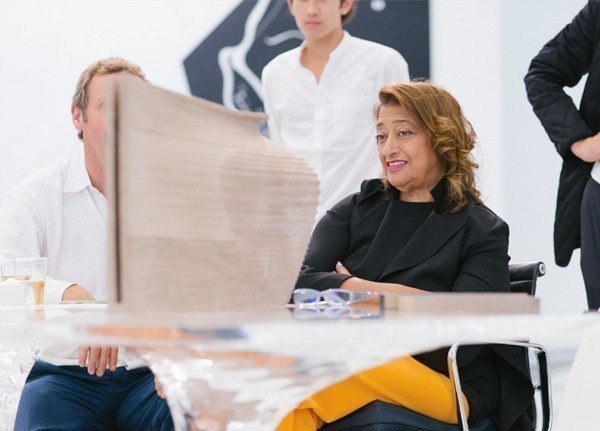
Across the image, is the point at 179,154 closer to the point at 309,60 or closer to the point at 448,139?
the point at 448,139

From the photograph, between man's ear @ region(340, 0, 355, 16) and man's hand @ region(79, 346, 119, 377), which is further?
man's ear @ region(340, 0, 355, 16)

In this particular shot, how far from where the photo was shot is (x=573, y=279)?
20.8 ft

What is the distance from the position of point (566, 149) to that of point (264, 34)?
126 inches

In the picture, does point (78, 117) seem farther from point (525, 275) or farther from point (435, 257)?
point (525, 275)

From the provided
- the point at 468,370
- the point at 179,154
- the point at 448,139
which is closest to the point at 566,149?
the point at 448,139

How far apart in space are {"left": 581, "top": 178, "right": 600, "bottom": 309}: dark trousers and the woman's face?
2.36ft

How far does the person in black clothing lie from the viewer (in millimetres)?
3027

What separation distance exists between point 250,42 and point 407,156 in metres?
3.62

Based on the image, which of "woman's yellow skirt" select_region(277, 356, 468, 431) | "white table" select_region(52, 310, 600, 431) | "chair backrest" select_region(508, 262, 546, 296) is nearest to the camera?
"white table" select_region(52, 310, 600, 431)

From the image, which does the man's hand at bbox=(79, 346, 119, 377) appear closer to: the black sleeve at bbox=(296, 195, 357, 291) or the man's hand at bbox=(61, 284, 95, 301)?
the man's hand at bbox=(61, 284, 95, 301)

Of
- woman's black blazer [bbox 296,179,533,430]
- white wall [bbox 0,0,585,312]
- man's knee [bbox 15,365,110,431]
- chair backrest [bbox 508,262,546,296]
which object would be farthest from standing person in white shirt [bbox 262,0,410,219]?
white wall [bbox 0,0,585,312]

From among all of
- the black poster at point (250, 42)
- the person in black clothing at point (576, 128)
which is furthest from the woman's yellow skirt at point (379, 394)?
the black poster at point (250, 42)

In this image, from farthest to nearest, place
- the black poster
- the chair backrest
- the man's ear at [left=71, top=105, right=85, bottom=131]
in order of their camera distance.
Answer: the black poster < the man's ear at [left=71, top=105, right=85, bottom=131] < the chair backrest

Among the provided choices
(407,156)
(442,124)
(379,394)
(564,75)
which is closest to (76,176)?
(407,156)
